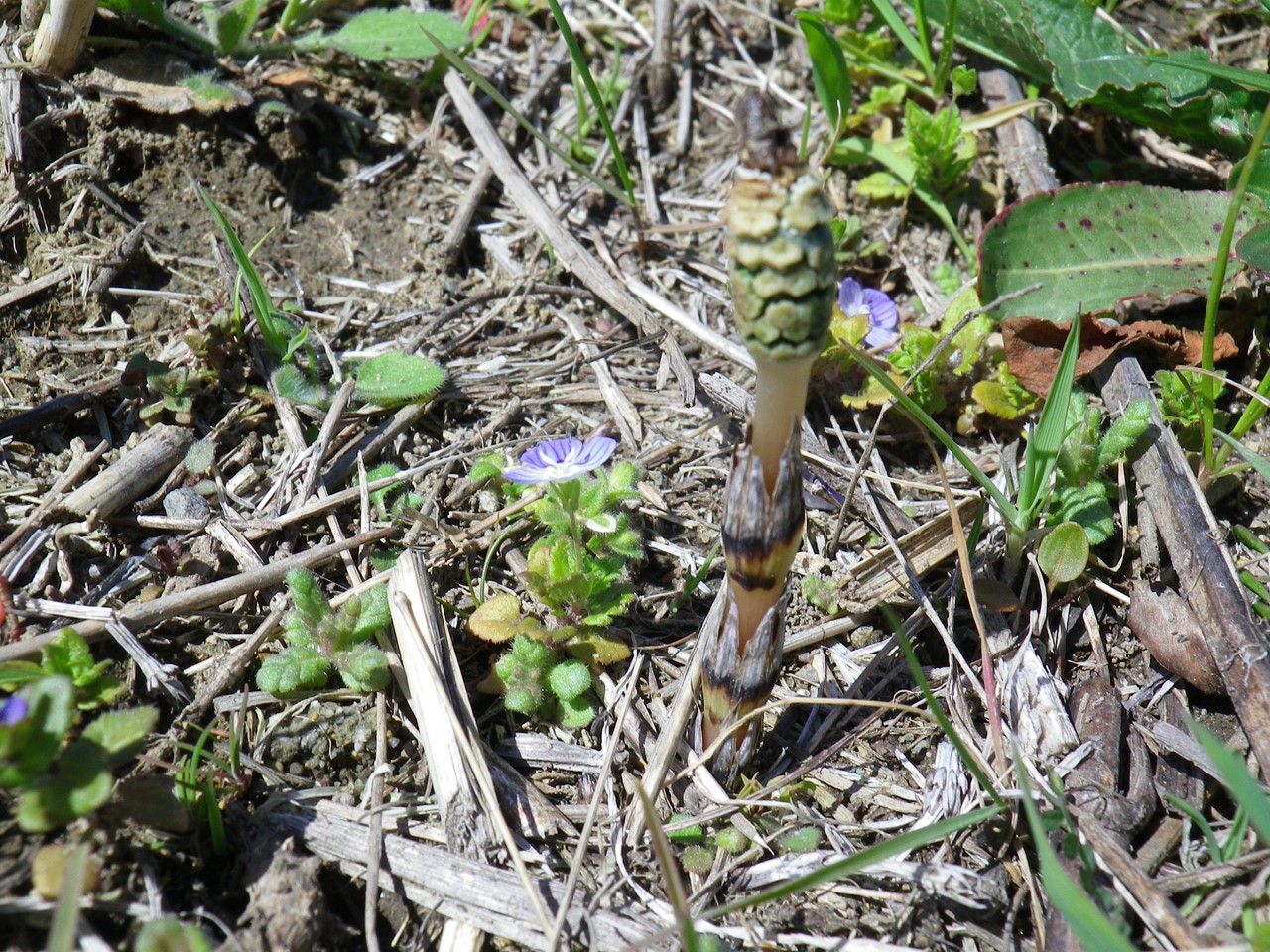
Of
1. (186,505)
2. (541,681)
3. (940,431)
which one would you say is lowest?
(541,681)

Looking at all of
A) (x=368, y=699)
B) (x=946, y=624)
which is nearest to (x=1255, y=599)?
(x=946, y=624)

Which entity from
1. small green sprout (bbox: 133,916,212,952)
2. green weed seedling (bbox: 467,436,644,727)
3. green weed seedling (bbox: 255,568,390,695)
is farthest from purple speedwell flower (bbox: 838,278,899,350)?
small green sprout (bbox: 133,916,212,952)

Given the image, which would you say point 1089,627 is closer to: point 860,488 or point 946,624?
point 946,624

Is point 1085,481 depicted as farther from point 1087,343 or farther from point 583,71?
point 583,71

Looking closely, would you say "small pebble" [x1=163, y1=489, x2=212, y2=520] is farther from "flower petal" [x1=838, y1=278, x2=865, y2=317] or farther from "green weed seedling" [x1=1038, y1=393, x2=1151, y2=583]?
"green weed seedling" [x1=1038, y1=393, x2=1151, y2=583]

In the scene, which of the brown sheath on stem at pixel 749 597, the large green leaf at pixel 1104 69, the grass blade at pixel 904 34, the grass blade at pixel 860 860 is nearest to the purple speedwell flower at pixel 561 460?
the brown sheath on stem at pixel 749 597

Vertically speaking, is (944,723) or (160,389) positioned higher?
(160,389)

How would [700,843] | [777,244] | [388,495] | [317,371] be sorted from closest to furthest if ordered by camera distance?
[777,244]
[700,843]
[388,495]
[317,371]

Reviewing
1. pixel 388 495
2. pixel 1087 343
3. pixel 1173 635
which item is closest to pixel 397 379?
pixel 388 495
